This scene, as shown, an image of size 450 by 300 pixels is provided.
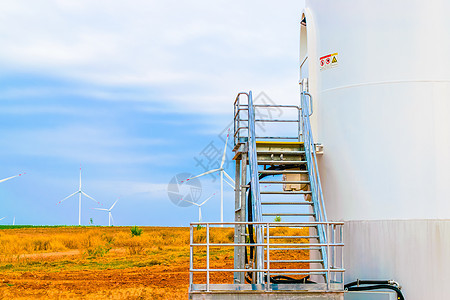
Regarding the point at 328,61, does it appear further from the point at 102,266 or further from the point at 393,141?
the point at 102,266

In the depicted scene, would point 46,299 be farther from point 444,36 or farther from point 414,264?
point 444,36

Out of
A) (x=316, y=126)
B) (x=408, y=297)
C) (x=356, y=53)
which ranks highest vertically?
(x=356, y=53)

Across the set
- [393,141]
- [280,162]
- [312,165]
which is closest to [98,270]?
[280,162]

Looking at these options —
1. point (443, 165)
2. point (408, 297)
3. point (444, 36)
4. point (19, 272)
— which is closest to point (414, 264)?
point (408, 297)

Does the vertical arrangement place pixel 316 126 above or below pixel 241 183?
above

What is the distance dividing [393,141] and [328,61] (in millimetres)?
2815

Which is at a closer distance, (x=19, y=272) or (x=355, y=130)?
(x=355, y=130)

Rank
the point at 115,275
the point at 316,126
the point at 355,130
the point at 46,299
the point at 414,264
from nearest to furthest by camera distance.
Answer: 1. the point at 414,264
2. the point at 355,130
3. the point at 316,126
4. the point at 46,299
5. the point at 115,275

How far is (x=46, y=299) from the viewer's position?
2103cm

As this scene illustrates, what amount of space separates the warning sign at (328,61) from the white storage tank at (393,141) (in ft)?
0.23

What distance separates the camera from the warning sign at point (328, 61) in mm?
14961

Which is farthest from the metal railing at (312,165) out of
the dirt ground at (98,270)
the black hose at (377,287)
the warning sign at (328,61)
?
the dirt ground at (98,270)

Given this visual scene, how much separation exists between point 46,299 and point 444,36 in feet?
51.7

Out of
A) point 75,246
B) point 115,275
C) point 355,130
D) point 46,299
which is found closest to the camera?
point 355,130
